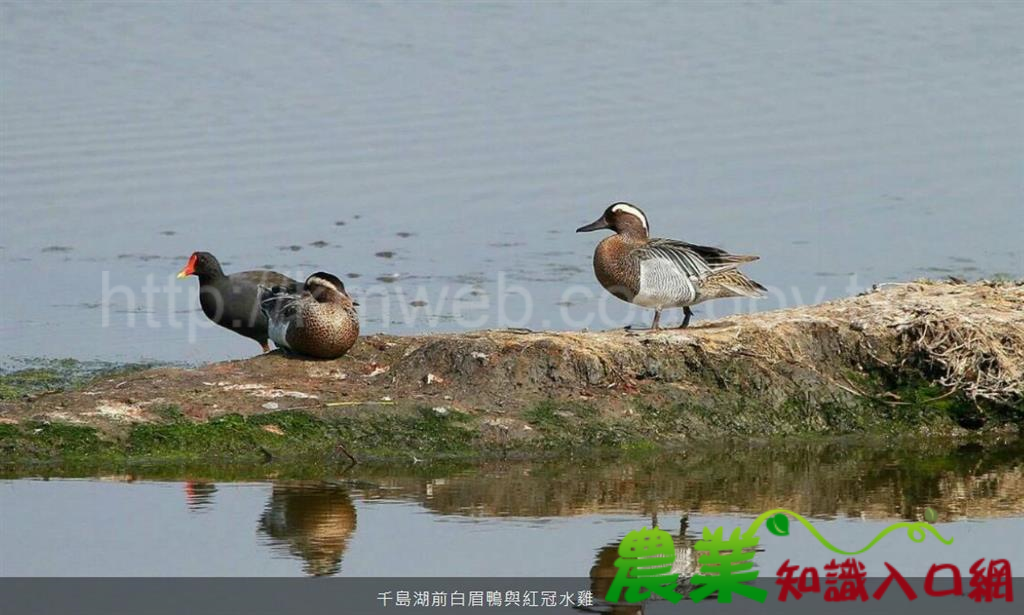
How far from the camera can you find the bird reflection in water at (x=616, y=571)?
812 centimetres

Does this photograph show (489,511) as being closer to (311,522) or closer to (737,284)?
(311,522)

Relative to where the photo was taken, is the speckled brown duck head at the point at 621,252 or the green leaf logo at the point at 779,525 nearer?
the green leaf logo at the point at 779,525

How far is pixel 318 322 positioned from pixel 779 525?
3.28 m

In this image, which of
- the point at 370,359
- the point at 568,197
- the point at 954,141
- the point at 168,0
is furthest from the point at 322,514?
the point at 168,0

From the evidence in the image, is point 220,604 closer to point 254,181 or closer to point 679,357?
point 679,357

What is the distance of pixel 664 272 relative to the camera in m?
11.9

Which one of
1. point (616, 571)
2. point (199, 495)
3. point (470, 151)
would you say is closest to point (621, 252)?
point (199, 495)

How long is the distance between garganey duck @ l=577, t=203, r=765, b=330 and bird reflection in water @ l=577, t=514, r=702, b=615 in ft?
9.30

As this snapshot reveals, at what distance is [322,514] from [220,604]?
1463 mm

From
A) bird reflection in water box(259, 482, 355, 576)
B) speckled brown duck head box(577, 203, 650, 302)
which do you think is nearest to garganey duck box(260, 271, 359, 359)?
bird reflection in water box(259, 482, 355, 576)

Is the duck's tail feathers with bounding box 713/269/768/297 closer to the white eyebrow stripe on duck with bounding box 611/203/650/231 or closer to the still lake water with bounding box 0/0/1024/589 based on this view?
the white eyebrow stripe on duck with bounding box 611/203/650/231

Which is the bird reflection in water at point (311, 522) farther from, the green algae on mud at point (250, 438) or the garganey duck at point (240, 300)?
the garganey duck at point (240, 300)

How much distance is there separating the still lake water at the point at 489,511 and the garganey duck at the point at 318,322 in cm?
125

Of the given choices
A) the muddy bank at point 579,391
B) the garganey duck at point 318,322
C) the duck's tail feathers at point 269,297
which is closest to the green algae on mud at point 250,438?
the muddy bank at point 579,391
